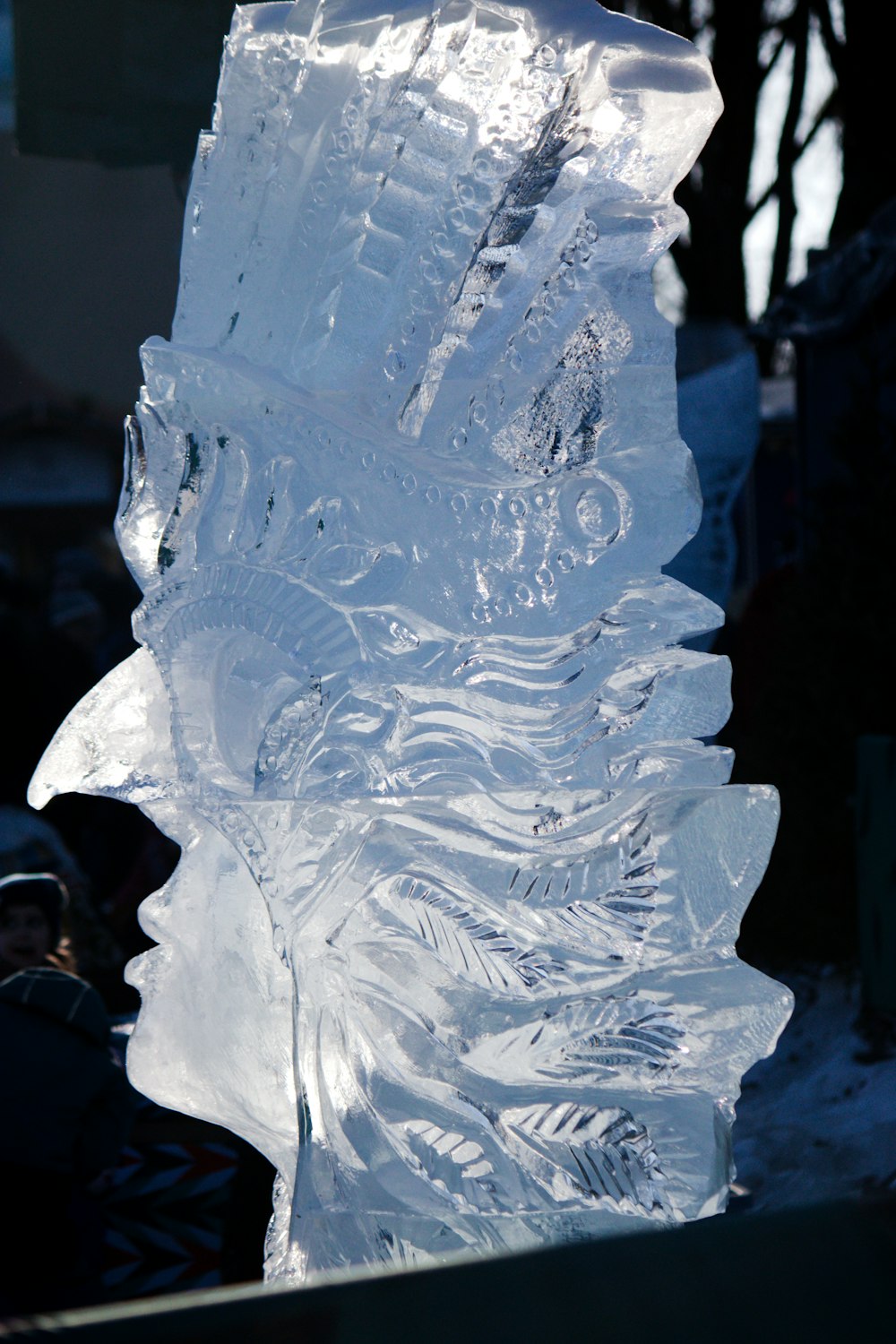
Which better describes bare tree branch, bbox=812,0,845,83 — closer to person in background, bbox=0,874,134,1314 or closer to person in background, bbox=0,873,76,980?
person in background, bbox=0,873,76,980

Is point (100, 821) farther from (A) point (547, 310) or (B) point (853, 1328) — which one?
(B) point (853, 1328)

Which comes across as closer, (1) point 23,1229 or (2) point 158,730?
(2) point 158,730

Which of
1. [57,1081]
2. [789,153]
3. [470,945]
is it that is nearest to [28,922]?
[57,1081]

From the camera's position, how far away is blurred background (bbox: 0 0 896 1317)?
3.30m

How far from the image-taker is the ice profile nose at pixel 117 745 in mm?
1493

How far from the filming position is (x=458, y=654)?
144 cm

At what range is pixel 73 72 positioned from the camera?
336 cm

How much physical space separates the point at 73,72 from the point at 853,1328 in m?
3.48

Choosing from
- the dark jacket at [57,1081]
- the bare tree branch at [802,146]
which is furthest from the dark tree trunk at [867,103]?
the dark jacket at [57,1081]

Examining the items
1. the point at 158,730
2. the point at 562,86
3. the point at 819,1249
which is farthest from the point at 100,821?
the point at 819,1249

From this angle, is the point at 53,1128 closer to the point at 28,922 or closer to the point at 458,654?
the point at 28,922

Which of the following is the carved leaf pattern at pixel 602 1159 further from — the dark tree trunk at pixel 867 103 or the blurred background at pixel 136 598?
the dark tree trunk at pixel 867 103

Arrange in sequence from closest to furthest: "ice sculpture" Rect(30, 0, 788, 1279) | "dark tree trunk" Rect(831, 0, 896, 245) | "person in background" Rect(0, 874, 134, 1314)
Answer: "ice sculpture" Rect(30, 0, 788, 1279) → "person in background" Rect(0, 874, 134, 1314) → "dark tree trunk" Rect(831, 0, 896, 245)

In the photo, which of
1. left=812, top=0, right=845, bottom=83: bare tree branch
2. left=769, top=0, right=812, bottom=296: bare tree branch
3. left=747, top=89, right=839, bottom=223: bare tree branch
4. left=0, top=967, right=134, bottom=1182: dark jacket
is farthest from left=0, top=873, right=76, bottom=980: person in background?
left=747, top=89, right=839, bottom=223: bare tree branch
